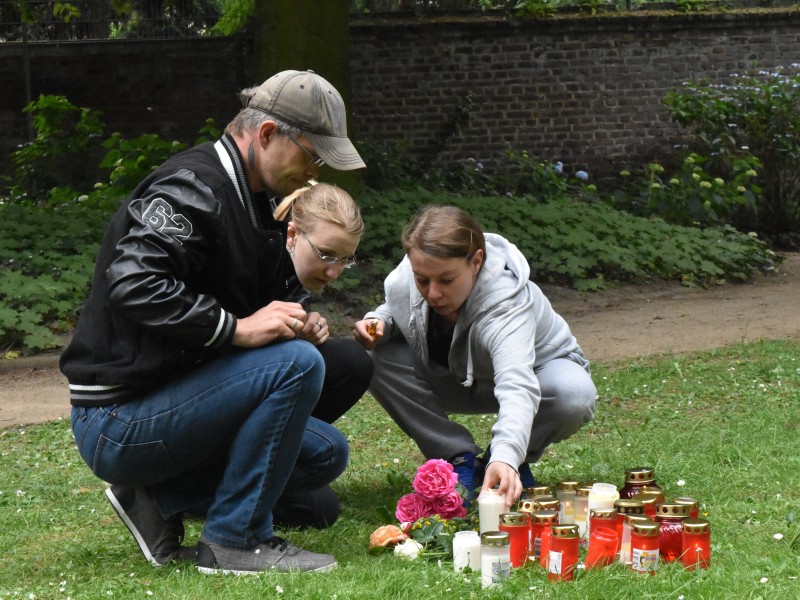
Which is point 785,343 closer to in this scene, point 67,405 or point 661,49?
point 67,405

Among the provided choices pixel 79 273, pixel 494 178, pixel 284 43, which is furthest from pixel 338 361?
pixel 494 178

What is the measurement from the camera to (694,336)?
7.77 meters

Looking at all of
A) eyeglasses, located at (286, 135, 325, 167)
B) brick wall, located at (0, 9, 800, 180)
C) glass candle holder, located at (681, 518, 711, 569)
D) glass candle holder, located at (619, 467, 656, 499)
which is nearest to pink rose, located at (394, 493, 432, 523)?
glass candle holder, located at (619, 467, 656, 499)

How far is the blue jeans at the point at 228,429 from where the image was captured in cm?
315

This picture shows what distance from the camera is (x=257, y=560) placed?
319cm

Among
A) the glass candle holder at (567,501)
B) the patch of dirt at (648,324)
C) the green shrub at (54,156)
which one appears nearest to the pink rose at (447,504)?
the glass candle holder at (567,501)

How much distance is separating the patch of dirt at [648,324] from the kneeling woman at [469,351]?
2714 millimetres

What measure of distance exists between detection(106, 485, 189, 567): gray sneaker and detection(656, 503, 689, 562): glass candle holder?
4.69ft

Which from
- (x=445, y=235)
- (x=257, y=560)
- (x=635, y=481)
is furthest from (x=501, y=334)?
(x=257, y=560)

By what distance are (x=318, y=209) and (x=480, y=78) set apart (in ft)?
36.8

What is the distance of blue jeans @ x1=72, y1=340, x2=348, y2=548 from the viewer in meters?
3.15

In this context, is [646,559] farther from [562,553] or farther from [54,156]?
[54,156]

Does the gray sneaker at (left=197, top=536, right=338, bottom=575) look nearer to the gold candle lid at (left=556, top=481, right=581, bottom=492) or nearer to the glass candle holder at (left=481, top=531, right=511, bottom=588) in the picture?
the glass candle holder at (left=481, top=531, right=511, bottom=588)

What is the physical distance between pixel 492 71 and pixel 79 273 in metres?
7.46
